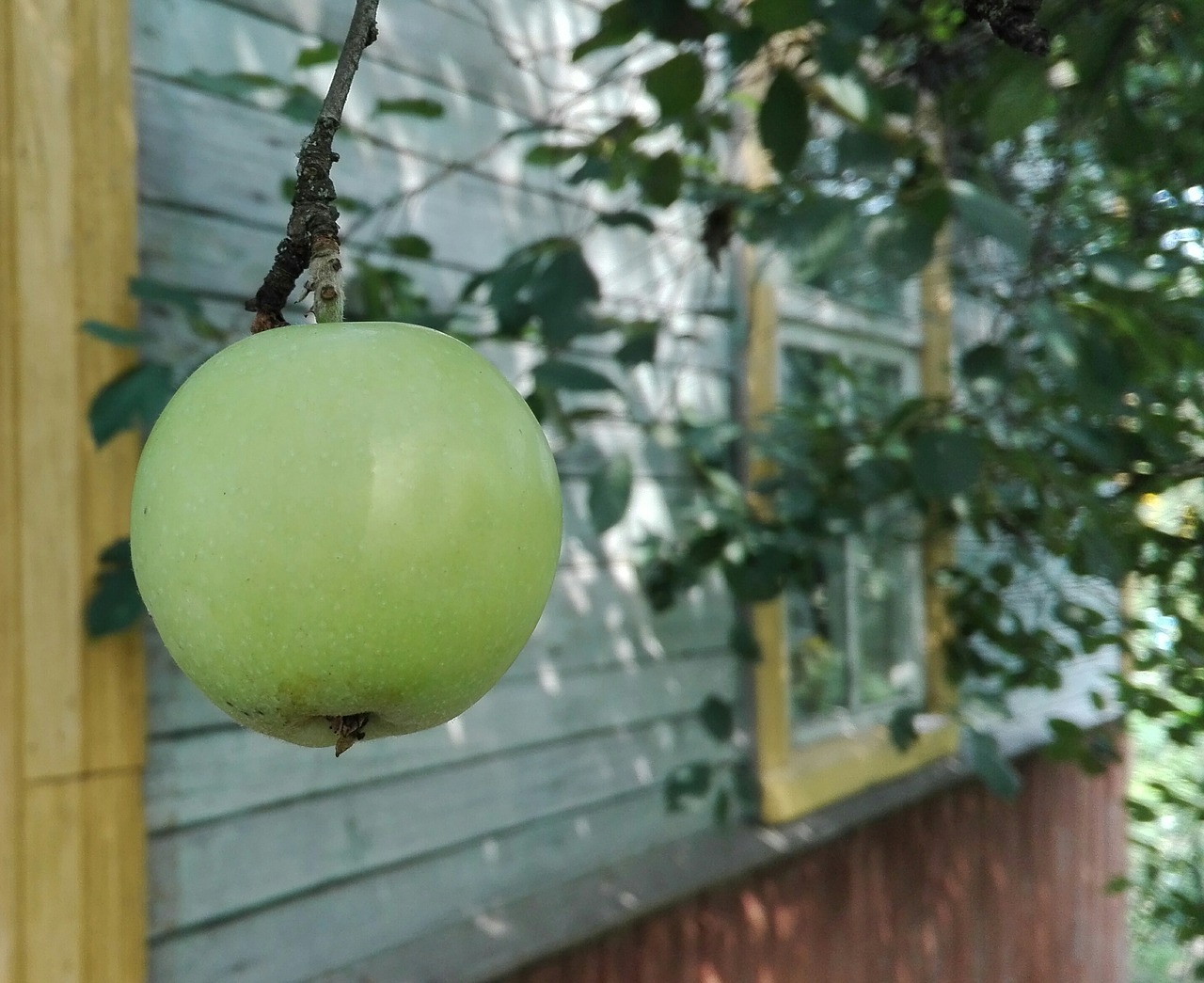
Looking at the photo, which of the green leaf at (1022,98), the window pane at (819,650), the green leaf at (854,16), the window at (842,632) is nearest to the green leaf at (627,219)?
the green leaf at (854,16)

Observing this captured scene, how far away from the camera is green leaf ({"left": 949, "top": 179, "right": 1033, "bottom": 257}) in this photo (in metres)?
1.43

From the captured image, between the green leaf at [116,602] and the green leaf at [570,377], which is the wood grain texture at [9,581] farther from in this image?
the green leaf at [570,377]

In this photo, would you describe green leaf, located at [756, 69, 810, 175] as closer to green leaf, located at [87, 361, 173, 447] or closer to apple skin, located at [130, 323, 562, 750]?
green leaf, located at [87, 361, 173, 447]

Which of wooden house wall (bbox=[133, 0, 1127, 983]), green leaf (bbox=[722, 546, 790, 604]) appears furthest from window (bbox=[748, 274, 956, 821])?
green leaf (bbox=[722, 546, 790, 604])

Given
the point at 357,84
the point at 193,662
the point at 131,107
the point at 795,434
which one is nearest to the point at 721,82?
the point at 795,434

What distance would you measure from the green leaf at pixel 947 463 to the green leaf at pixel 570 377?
1.98 feet

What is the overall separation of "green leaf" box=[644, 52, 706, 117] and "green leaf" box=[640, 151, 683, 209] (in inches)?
8.4

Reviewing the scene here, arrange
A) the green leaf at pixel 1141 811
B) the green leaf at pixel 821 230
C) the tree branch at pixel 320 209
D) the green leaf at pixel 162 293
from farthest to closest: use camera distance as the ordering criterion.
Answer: the green leaf at pixel 1141 811 < the green leaf at pixel 821 230 < the green leaf at pixel 162 293 < the tree branch at pixel 320 209

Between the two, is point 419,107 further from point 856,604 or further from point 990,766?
point 856,604

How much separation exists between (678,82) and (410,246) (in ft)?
2.16

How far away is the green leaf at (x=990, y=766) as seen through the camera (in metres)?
2.50

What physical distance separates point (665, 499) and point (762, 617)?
599mm

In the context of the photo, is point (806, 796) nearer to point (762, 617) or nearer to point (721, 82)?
point (762, 617)

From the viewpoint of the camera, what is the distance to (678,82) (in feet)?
5.13
